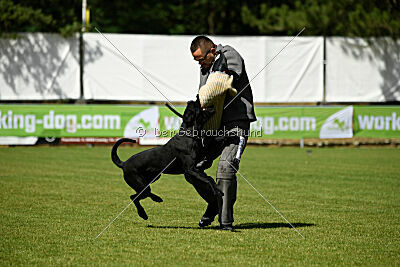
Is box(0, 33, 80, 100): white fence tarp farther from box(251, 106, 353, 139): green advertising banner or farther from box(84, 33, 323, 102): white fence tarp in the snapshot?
box(251, 106, 353, 139): green advertising banner

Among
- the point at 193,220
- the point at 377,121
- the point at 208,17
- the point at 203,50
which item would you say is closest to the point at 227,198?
the point at 193,220

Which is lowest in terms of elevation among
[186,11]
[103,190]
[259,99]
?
[103,190]

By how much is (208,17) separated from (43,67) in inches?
715

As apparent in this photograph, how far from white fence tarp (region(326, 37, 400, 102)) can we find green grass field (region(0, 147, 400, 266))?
11042 millimetres

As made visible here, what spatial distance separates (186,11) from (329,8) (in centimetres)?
1484

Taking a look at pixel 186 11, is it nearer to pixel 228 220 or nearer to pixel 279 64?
pixel 279 64

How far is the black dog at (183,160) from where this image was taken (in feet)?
24.2

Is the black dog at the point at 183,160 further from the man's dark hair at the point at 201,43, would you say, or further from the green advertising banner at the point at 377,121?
the green advertising banner at the point at 377,121

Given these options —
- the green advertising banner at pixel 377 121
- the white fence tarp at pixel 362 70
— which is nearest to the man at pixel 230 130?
the green advertising banner at pixel 377 121

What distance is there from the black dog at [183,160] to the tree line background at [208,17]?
1989cm

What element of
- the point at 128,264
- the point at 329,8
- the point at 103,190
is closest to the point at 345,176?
the point at 103,190

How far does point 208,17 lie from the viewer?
140ft

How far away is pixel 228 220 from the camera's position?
25.2ft

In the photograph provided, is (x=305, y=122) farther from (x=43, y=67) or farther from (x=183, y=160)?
(x=183, y=160)
